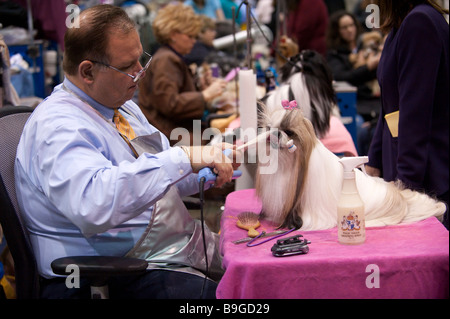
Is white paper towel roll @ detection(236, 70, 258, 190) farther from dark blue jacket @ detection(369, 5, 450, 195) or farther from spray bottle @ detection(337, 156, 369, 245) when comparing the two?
spray bottle @ detection(337, 156, 369, 245)

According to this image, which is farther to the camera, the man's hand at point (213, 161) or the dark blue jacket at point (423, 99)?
the dark blue jacket at point (423, 99)

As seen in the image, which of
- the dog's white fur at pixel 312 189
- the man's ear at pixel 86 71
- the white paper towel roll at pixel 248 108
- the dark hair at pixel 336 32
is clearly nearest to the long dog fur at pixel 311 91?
the white paper towel roll at pixel 248 108

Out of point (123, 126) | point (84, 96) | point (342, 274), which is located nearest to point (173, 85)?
point (123, 126)

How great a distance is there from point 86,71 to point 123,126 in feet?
0.92

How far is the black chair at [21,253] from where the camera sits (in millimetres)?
1630

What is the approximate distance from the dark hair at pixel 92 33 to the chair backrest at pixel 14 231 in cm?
36

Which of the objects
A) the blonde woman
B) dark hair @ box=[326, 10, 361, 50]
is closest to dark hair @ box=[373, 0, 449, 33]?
the blonde woman

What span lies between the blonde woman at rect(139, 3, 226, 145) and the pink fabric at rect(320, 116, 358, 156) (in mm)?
1288

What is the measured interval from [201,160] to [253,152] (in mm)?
280

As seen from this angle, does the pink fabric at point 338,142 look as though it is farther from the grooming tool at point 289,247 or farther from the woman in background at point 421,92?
the grooming tool at point 289,247

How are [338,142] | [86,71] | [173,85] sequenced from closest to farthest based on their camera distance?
[86,71], [338,142], [173,85]

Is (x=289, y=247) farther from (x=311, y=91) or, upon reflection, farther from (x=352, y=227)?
(x=311, y=91)

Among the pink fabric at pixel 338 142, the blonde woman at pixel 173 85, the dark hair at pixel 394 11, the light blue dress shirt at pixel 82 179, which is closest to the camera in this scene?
the light blue dress shirt at pixel 82 179

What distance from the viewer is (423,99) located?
78.3 inches
